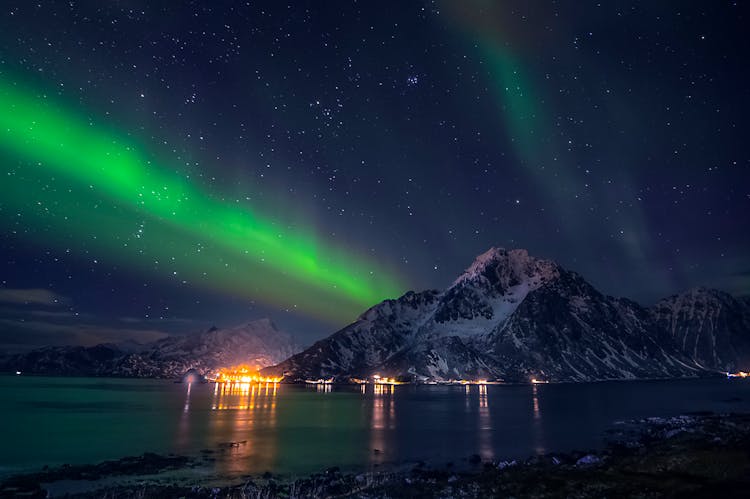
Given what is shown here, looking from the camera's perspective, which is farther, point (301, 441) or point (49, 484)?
point (301, 441)

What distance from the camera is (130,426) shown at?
107000mm

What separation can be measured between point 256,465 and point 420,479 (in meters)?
24.8

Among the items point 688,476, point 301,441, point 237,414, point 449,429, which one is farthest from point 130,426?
point 688,476

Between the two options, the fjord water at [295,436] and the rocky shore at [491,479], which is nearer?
the rocky shore at [491,479]

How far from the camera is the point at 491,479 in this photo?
146 ft

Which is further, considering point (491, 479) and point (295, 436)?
point (295, 436)

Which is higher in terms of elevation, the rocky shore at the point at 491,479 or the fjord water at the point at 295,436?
the rocky shore at the point at 491,479

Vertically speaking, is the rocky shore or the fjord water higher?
the rocky shore

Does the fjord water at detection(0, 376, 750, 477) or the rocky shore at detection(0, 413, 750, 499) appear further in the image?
the fjord water at detection(0, 376, 750, 477)

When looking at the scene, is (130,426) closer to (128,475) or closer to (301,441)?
(301,441)

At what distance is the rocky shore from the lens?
1369 inches

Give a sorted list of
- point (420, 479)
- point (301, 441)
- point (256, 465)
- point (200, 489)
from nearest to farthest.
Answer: point (200, 489) → point (420, 479) → point (256, 465) → point (301, 441)

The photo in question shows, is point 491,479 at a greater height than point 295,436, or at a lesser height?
greater

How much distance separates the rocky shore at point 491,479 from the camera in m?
34.8
